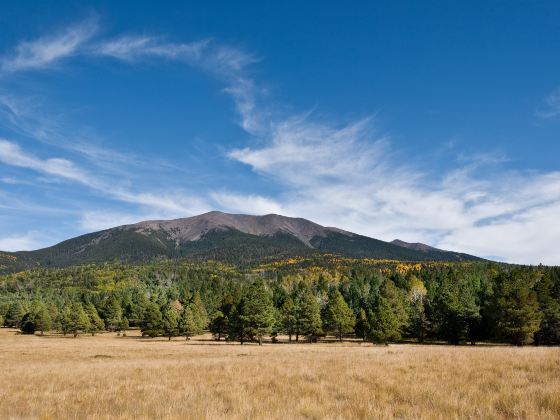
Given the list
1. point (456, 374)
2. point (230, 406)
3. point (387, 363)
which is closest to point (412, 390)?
point (456, 374)

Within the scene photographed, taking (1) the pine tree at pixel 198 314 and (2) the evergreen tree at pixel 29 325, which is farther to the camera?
(2) the evergreen tree at pixel 29 325

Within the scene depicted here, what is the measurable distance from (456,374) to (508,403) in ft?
18.3

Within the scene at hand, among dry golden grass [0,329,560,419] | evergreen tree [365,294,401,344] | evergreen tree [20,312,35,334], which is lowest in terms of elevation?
evergreen tree [20,312,35,334]

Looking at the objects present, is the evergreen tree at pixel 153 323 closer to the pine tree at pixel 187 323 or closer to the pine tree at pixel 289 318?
the pine tree at pixel 187 323

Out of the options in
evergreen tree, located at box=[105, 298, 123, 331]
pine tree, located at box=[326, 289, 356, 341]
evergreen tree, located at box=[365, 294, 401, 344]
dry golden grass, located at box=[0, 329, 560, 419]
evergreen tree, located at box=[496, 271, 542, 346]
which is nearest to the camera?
dry golden grass, located at box=[0, 329, 560, 419]

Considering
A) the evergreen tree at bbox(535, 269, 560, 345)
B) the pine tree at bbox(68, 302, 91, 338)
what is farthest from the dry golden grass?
the pine tree at bbox(68, 302, 91, 338)

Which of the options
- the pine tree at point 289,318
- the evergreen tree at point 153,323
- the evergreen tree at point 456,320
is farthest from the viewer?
the evergreen tree at point 153,323

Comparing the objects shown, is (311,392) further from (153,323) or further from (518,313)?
(153,323)

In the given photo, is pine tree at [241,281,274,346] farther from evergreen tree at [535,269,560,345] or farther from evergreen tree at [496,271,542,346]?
evergreen tree at [535,269,560,345]

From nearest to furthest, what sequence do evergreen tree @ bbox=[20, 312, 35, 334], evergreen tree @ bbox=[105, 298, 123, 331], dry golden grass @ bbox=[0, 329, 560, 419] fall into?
dry golden grass @ bbox=[0, 329, 560, 419], evergreen tree @ bbox=[20, 312, 35, 334], evergreen tree @ bbox=[105, 298, 123, 331]

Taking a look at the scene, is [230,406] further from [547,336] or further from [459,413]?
[547,336]

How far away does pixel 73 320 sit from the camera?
333 ft

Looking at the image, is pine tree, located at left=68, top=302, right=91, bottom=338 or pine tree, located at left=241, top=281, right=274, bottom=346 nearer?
pine tree, located at left=241, top=281, right=274, bottom=346

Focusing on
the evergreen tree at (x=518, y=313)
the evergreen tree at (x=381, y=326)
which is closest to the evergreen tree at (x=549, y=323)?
the evergreen tree at (x=518, y=313)
